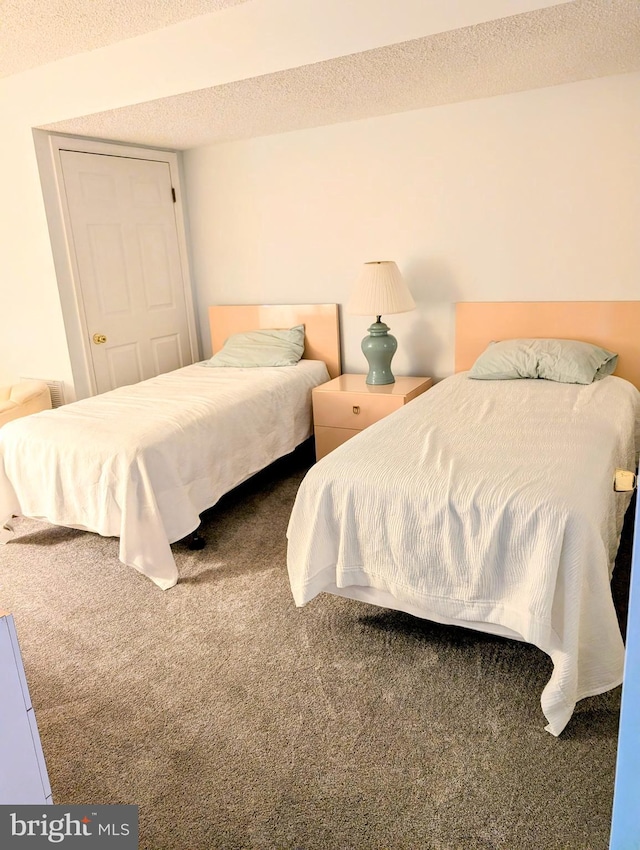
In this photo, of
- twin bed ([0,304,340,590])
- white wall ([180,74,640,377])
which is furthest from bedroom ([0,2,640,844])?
twin bed ([0,304,340,590])

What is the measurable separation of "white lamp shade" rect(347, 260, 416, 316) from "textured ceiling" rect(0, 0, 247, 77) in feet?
4.65

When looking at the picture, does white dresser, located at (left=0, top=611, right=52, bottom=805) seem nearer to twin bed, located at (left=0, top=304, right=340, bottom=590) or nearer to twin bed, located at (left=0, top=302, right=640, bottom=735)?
twin bed, located at (left=0, top=302, right=640, bottom=735)

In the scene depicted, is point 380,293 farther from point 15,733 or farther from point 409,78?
point 15,733

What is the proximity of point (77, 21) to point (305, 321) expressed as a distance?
2035 millimetres

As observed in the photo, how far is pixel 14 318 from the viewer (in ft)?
12.3

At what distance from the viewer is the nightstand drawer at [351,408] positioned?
11.1 ft

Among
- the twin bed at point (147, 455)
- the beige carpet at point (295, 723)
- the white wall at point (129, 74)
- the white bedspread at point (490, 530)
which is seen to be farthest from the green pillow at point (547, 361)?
the white wall at point (129, 74)

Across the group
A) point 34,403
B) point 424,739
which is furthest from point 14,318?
point 424,739

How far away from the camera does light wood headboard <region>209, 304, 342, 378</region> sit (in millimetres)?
3977

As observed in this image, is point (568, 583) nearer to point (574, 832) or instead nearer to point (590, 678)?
point (590, 678)

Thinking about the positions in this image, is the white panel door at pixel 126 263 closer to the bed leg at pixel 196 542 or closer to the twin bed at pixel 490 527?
the bed leg at pixel 196 542

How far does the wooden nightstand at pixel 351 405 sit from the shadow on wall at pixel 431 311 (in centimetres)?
19

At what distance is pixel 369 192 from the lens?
368cm

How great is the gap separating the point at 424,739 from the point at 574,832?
1.40 ft
